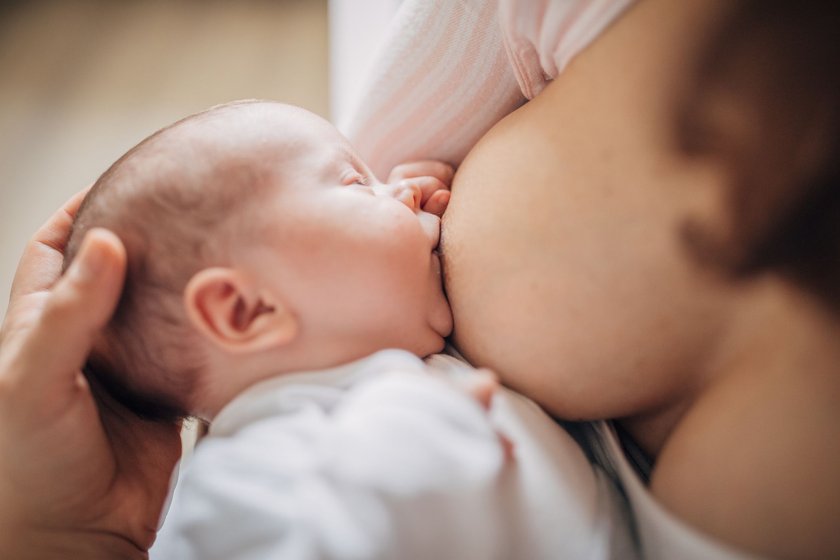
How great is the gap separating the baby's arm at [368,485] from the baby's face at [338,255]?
0.09m

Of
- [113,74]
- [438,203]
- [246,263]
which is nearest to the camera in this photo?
[246,263]

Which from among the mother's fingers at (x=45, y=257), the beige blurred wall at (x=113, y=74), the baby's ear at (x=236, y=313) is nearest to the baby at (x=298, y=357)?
the baby's ear at (x=236, y=313)

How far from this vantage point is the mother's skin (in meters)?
0.45

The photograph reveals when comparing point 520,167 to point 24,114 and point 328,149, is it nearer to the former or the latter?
point 328,149

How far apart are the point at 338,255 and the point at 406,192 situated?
12cm

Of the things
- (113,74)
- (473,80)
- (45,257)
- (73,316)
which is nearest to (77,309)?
(73,316)

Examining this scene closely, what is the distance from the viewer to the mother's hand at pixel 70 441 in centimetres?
53

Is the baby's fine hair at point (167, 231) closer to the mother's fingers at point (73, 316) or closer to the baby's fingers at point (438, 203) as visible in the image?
the mother's fingers at point (73, 316)

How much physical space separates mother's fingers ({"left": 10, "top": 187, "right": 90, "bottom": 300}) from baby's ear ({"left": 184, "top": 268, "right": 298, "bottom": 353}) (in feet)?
0.85

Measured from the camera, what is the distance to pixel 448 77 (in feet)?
2.39

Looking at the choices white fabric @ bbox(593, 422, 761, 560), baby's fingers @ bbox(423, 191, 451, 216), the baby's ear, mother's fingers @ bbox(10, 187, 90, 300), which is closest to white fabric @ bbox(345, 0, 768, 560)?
white fabric @ bbox(593, 422, 761, 560)

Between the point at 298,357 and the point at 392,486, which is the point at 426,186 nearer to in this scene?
the point at 298,357

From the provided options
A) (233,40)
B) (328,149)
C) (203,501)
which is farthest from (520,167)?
(233,40)

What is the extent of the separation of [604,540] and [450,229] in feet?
1.07
